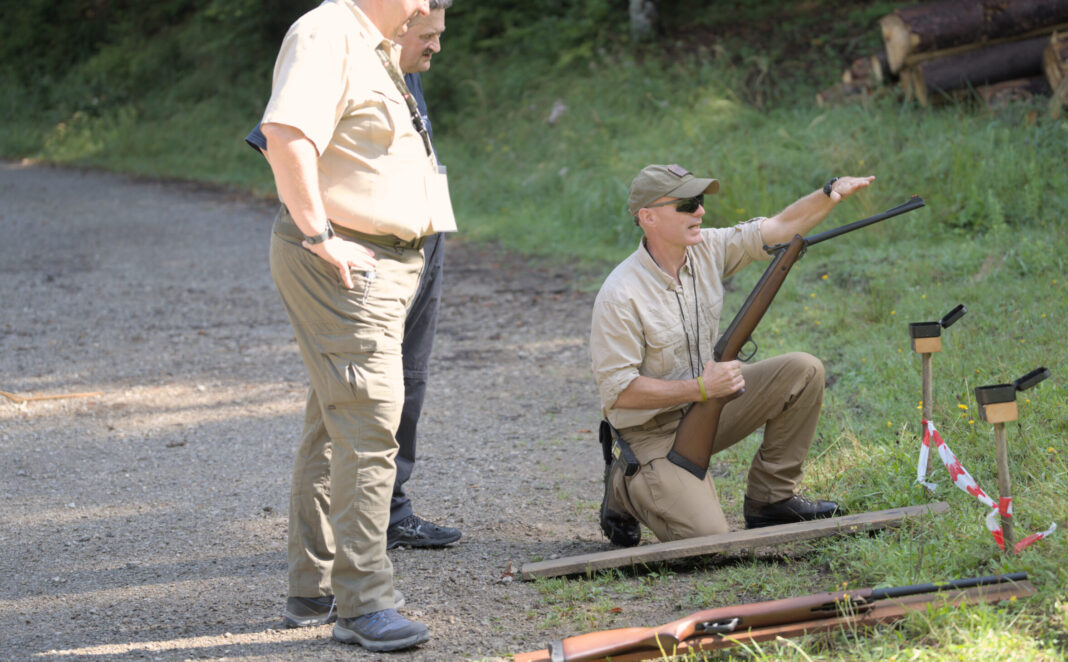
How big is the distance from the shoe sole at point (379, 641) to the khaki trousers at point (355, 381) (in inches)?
2.9

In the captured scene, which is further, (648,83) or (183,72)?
(183,72)

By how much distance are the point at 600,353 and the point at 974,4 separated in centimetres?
839

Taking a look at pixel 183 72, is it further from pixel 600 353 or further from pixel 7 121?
pixel 600 353

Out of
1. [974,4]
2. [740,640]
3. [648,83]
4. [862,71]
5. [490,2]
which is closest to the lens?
[740,640]

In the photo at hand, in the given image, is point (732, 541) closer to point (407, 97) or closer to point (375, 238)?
point (375, 238)

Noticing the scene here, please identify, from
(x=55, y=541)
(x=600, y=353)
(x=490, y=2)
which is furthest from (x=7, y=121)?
(x=600, y=353)

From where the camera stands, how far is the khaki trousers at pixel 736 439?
3992mm

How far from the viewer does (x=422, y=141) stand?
343 cm

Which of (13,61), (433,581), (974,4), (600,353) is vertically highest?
(13,61)

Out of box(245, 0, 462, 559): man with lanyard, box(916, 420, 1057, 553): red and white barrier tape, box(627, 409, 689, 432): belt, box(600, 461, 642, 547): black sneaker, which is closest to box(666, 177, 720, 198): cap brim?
box(627, 409, 689, 432): belt

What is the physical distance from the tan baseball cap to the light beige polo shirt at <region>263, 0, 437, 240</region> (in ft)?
3.25

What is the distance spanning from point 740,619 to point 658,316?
1.34 metres

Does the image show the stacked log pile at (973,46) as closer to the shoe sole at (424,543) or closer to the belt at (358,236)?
the shoe sole at (424,543)

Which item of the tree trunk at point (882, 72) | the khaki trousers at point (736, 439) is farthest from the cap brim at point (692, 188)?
the tree trunk at point (882, 72)
